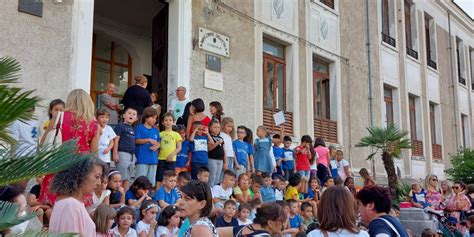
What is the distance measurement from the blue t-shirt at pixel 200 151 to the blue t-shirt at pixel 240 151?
40.6 inches

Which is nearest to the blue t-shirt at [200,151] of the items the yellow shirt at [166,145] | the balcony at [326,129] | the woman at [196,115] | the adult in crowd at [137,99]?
the woman at [196,115]

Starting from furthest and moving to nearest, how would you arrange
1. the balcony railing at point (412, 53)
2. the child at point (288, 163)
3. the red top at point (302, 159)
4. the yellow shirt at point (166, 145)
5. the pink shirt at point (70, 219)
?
the balcony railing at point (412, 53) → the red top at point (302, 159) → the child at point (288, 163) → the yellow shirt at point (166, 145) → the pink shirt at point (70, 219)

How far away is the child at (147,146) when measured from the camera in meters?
7.25

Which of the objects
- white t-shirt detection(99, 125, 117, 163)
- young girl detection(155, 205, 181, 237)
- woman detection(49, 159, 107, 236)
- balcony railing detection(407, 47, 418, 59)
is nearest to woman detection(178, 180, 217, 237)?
woman detection(49, 159, 107, 236)

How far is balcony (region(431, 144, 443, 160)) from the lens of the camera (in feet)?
68.2

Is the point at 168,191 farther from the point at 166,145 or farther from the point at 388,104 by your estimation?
the point at 388,104

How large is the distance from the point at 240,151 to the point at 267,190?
2.91ft

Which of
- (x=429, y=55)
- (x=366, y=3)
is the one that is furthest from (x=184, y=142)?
(x=429, y=55)

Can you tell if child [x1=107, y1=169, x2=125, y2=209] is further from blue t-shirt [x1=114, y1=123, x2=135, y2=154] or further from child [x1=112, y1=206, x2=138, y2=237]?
blue t-shirt [x1=114, y1=123, x2=135, y2=154]

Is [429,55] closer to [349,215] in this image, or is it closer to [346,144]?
[346,144]

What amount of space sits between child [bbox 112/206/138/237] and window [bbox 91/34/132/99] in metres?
7.78

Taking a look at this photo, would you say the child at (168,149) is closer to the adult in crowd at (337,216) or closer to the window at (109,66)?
the adult in crowd at (337,216)

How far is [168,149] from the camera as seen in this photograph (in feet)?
25.1

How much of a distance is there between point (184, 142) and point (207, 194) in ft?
16.1
